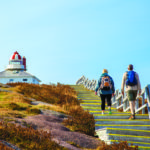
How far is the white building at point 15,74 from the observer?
6112 cm

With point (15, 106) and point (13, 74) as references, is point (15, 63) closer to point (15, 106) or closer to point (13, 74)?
point (13, 74)

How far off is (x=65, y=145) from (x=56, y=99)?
8372mm

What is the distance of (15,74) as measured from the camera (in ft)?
204

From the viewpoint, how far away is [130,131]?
1179cm

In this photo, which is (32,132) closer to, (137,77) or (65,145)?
(65,145)

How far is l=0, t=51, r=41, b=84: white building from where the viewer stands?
61.1 meters

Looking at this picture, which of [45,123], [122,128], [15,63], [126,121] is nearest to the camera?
[45,123]

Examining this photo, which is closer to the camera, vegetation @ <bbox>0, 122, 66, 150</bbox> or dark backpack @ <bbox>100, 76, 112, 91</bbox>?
vegetation @ <bbox>0, 122, 66, 150</bbox>

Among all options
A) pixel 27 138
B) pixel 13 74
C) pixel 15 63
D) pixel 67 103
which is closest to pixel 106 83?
pixel 67 103

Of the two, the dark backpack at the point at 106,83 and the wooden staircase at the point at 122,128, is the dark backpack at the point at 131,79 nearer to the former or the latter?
the dark backpack at the point at 106,83

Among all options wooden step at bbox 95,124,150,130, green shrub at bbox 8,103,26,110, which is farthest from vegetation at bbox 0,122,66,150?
wooden step at bbox 95,124,150,130

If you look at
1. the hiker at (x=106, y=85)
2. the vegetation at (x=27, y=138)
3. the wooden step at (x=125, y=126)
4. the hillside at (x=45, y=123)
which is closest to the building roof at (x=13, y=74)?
the hillside at (x=45, y=123)

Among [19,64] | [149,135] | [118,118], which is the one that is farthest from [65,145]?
[19,64]

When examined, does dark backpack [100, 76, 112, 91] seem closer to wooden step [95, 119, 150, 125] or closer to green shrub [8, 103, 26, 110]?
wooden step [95, 119, 150, 125]
